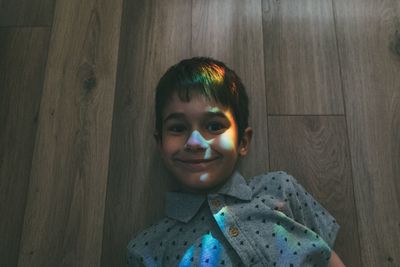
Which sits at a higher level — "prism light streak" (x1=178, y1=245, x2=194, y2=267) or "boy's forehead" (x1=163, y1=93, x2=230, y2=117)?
"boy's forehead" (x1=163, y1=93, x2=230, y2=117)

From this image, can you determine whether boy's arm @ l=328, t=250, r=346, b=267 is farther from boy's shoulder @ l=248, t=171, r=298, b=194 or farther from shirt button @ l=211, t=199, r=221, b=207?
shirt button @ l=211, t=199, r=221, b=207

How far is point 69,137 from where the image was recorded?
41.2 inches

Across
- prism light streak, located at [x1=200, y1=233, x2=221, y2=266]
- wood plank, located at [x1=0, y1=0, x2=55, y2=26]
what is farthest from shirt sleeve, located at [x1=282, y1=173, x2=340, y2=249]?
wood plank, located at [x1=0, y1=0, x2=55, y2=26]

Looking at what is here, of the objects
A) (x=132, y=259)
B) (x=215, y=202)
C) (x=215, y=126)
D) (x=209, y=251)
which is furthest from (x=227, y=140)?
(x=132, y=259)

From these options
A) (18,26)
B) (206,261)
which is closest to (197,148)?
(206,261)

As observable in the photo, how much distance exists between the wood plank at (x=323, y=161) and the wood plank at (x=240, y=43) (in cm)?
5

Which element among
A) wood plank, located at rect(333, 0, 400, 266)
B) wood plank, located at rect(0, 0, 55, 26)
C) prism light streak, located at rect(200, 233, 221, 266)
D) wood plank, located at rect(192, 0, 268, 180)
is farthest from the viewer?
wood plank, located at rect(0, 0, 55, 26)

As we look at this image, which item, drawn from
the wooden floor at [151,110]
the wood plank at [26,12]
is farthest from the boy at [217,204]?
the wood plank at [26,12]

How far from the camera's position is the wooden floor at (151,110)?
97cm

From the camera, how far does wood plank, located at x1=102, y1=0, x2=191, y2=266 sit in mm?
989

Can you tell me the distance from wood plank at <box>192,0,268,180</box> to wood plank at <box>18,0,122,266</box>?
27 cm

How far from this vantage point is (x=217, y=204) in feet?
2.82

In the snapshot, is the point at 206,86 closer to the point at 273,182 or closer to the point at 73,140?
the point at 273,182

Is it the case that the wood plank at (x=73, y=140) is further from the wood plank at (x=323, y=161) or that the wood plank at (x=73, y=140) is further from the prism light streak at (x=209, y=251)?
the wood plank at (x=323, y=161)
